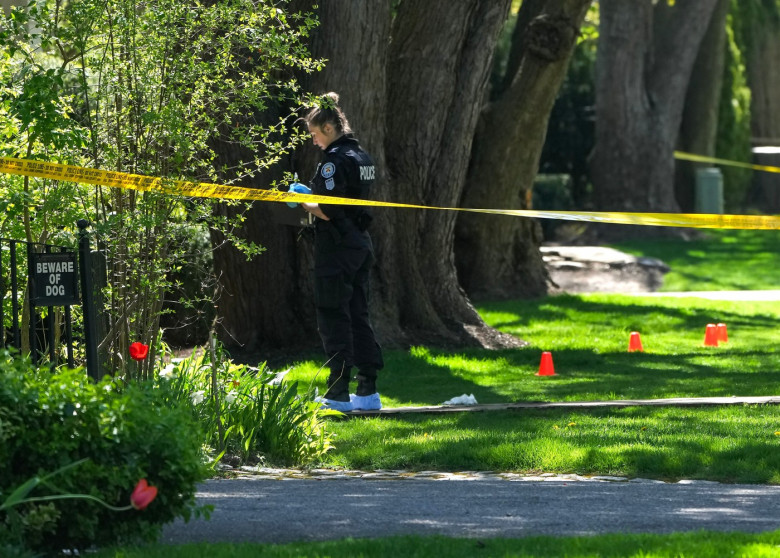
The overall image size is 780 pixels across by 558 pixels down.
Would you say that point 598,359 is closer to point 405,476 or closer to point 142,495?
point 405,476

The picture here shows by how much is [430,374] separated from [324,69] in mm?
2803

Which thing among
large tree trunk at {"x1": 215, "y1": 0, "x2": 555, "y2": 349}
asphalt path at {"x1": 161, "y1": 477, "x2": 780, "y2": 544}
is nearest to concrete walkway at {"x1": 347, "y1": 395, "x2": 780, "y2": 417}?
asphalt path at {"x1": 161, "y1": 477, "x2": 780, "y2": 544}

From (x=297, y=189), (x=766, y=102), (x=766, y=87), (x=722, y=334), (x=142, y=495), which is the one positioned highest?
(x=766, y=87)

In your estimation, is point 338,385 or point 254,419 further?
point 338,385

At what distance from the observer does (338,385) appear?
30.8 ft

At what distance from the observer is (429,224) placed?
13.3 meters

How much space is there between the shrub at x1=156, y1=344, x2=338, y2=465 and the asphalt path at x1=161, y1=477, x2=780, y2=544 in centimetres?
57

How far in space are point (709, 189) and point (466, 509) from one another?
865 inches

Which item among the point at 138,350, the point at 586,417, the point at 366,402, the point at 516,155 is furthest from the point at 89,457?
the point at 516,155

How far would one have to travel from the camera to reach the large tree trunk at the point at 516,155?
1554 centimetres

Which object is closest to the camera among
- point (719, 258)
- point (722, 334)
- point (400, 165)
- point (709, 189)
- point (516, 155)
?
point (400, 165)

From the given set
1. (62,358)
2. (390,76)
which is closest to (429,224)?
(390,76)

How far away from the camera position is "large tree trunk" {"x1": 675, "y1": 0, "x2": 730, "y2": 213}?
88.1 ft

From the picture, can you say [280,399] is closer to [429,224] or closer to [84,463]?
[84,463]
